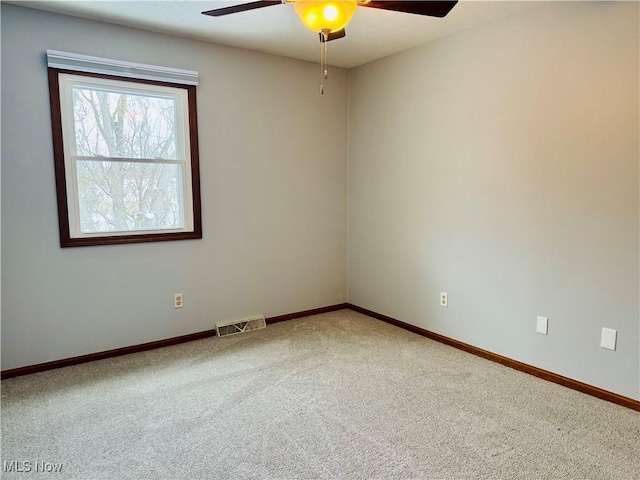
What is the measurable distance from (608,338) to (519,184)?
3.57ft

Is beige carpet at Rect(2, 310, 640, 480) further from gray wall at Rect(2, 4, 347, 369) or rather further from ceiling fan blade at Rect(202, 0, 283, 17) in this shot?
ceiling fan blade at Rect(202, 0, 283, 17)

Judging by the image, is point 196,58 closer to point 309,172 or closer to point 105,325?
point 309,172

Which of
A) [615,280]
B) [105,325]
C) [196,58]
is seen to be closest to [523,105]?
[615,280]

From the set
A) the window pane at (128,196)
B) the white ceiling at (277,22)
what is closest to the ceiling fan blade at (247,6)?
the white ceiling at (277,22)

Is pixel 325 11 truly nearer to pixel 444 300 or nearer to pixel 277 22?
pixel 277 22

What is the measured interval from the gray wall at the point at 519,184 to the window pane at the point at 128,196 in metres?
1.86

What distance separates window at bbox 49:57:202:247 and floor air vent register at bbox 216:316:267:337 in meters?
0.84

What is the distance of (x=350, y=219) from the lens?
4.29 metres

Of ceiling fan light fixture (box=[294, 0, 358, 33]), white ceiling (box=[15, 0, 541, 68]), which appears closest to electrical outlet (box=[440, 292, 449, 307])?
white ceiling (box=[15, 0, 541, 68])

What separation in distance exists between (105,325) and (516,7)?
3.60 metres

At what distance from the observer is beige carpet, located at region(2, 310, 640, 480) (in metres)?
1.87

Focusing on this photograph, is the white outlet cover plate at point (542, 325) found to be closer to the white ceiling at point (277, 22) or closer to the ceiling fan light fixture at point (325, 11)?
the white ceiling at point (277, 22)

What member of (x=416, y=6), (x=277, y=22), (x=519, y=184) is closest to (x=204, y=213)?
(x=277, y=22)

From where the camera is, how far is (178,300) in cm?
338
